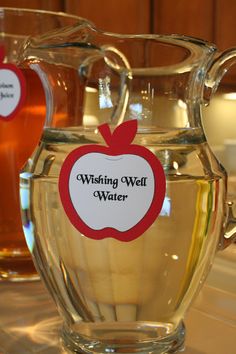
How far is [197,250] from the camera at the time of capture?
380 millimetres

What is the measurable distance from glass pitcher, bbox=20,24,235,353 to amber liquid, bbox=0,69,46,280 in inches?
4.5

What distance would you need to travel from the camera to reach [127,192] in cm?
36

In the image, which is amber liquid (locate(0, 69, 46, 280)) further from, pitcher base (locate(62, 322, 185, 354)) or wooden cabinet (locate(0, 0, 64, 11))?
wooden cabinet (locate(0, 0, 64, 11))

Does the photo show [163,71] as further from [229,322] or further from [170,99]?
[229,322]

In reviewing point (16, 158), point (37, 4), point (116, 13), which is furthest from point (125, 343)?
point (116, 13)

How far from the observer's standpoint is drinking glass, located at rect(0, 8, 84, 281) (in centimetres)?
52

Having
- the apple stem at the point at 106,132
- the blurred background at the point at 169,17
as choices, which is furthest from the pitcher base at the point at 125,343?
the blurred background at the point at 169,17

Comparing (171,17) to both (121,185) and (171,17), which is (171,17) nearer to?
(171,17)

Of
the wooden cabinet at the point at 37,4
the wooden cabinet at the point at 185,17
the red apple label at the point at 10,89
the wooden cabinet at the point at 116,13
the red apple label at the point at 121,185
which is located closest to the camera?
the red apple label at the point at 121,185

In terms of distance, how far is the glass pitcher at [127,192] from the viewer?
36 cm

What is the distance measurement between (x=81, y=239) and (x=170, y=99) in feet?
0.32

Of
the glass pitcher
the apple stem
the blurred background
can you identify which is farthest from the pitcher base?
the blurred background

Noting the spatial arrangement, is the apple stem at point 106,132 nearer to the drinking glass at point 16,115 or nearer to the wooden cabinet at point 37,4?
the drinking glass at point 16,115

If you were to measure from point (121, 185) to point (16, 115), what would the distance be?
196 millimetres
